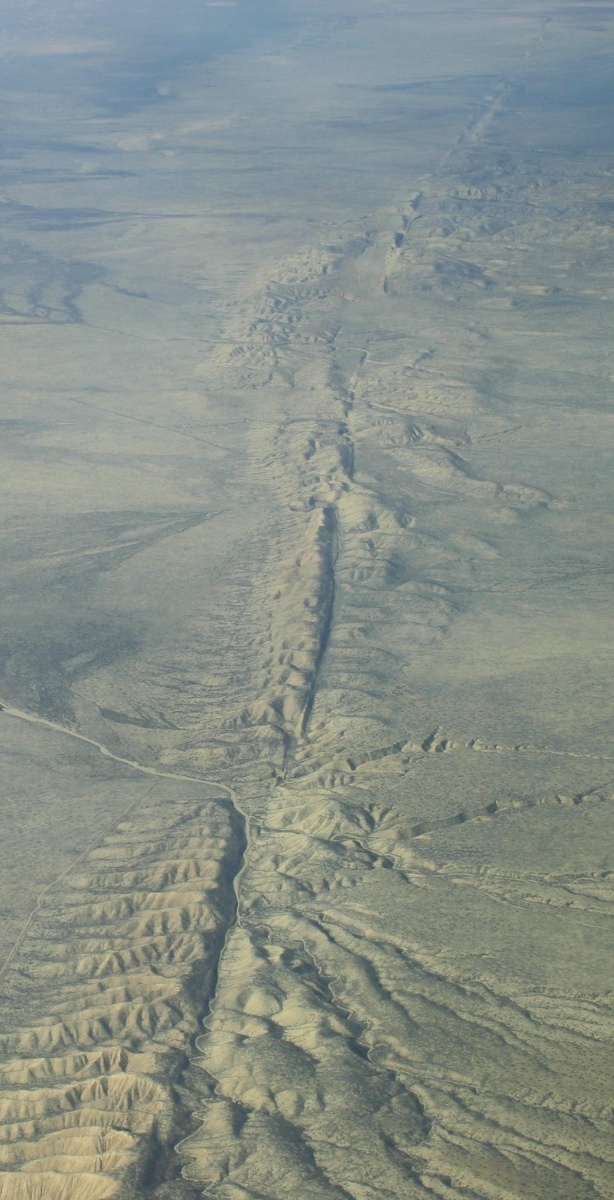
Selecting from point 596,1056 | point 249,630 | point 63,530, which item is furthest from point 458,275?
point 596,1056

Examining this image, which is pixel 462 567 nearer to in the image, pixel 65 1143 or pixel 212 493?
pixel 212 493

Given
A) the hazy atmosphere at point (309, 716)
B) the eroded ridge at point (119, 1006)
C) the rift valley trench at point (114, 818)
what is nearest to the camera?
the eroded ridge at point (119, 1006)

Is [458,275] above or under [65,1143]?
above

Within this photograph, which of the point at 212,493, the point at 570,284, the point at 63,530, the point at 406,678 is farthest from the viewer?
the point at 570,284

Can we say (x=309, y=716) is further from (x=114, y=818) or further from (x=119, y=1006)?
(x=119, y=1006)

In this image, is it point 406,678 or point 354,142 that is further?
point 354,142

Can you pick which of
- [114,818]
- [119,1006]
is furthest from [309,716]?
[119,1006]

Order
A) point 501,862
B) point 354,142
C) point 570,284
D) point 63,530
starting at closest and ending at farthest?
point 501,862, point 63,530, point 570,284, point 354,142
